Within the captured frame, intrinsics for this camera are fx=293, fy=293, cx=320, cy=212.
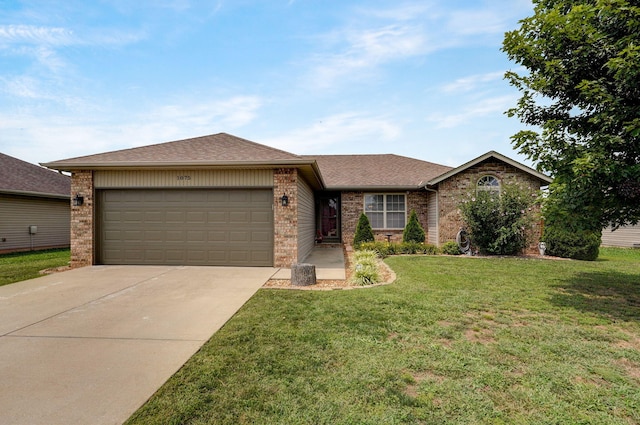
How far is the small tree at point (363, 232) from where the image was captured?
12.7 metres

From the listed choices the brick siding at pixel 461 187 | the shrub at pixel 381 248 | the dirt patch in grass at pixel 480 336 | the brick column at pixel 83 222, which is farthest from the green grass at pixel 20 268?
the brick siding at pixel 461 187

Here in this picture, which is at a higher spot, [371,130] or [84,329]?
[371,130]

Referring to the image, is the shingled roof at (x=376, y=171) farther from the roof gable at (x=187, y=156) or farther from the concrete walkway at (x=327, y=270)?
the roof gable at (x=187, y=156)

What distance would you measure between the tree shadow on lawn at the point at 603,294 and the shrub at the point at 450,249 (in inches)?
161

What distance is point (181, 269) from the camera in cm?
793

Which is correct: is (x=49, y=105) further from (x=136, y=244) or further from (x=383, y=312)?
(x=383, y=312)

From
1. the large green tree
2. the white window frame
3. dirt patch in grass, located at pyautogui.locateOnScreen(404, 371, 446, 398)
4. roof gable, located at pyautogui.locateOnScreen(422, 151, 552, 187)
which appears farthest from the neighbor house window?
dirt patch in grass, located at pyautogui.locateOnScreen(404, 371, 446, 398)

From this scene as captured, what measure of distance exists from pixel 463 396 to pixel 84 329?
4.45m

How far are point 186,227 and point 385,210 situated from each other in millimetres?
8771

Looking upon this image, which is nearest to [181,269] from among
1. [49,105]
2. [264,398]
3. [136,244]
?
[136,244]

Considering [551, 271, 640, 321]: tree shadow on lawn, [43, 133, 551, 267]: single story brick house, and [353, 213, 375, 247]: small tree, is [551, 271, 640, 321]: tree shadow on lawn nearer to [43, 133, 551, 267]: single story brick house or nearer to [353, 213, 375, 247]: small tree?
[43, 133, 551, 267]: single story brick house

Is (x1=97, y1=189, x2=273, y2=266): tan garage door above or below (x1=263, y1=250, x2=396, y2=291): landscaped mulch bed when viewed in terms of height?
above

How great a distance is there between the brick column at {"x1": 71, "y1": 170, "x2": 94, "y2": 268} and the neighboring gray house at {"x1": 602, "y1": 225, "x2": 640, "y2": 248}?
2125cm

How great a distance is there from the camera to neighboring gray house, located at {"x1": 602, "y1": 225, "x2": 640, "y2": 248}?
558 inches
